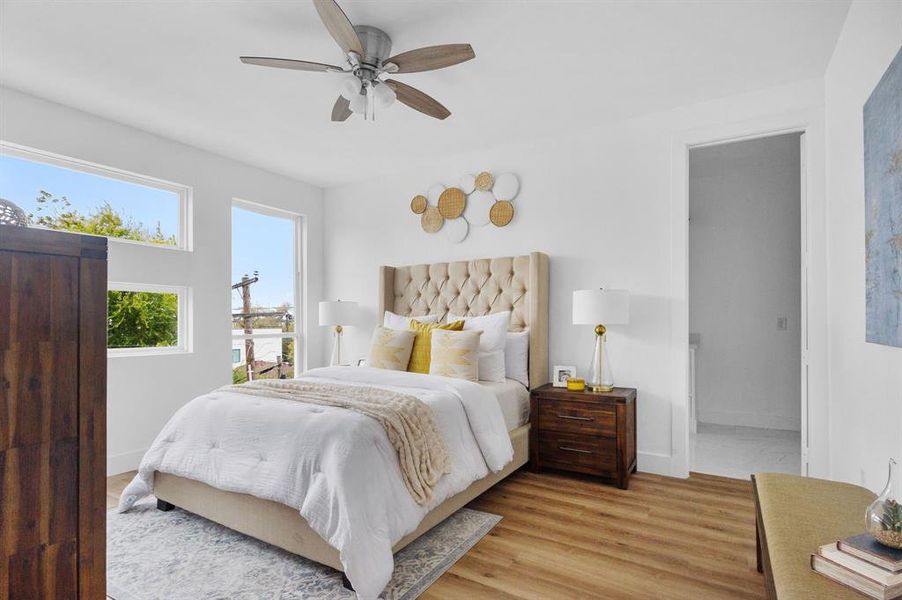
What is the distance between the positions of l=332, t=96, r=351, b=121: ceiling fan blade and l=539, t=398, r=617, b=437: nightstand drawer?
7.79ft

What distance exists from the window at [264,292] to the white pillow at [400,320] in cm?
138

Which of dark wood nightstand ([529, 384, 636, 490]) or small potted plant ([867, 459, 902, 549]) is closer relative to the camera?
small potted plant ([867, 459, 902, 549])

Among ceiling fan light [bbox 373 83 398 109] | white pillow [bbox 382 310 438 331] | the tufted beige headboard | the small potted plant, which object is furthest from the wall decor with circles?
the small potted plant

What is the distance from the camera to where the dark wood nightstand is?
3291mm

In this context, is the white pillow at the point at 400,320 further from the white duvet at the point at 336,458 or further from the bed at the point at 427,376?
the white duvet at the point at 336,458

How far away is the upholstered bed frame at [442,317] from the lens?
7.46 ft

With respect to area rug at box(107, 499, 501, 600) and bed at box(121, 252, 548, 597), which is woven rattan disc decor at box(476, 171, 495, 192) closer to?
bed at box(121, 252, 548, 597)

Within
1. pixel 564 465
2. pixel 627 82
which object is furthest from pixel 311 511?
pixel 627 82

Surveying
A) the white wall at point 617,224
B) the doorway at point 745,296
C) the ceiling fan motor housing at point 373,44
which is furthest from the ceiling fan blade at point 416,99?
the doorway at point 745,296

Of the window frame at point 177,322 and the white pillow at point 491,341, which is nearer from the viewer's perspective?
the white pillow at point 491,341

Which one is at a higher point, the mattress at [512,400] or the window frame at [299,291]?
the window frame at [299,291]

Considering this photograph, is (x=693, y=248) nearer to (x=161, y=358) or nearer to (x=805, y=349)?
(x=805, y=349)

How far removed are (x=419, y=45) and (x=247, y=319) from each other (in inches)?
128

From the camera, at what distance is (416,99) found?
2.89 meters
